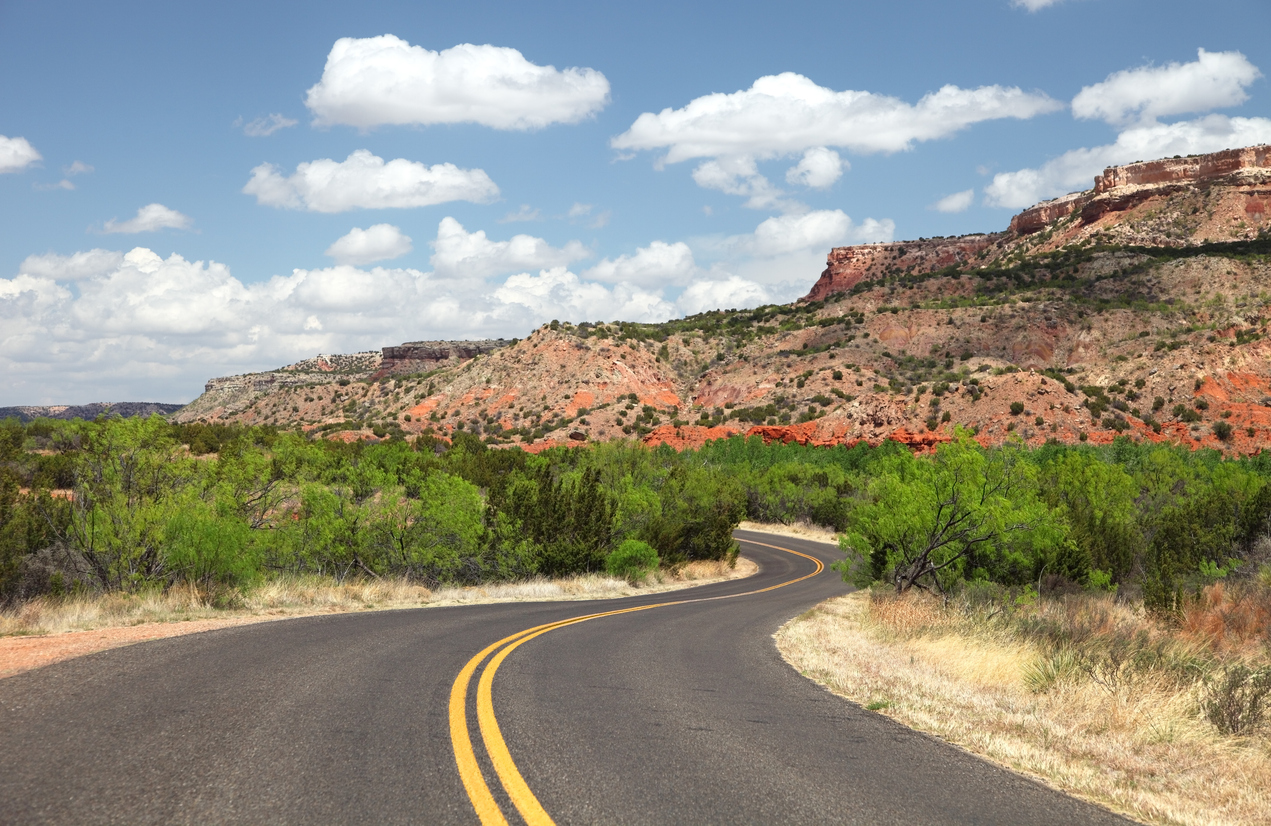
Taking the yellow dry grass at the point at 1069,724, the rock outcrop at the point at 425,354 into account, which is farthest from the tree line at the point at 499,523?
the rock outcrop at the point at 425,354

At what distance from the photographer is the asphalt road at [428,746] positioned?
4527mm

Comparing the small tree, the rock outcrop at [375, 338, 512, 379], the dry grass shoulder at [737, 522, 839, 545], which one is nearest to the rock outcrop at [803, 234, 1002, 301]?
the rock outcrop at [375, 338, 512, 379]

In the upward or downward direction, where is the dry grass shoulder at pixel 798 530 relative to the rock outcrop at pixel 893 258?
downward

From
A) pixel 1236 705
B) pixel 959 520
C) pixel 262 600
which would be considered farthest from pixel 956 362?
pixel 1236 705

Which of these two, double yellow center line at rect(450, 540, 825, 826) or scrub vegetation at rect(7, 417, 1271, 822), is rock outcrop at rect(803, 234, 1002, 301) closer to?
scrub vegetation at rect(7, 417, 1271, 822)

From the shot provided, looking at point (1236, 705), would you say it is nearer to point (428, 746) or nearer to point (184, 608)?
point (428, 746)

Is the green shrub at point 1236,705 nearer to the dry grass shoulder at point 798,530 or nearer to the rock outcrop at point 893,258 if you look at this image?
the dry grass shoulder at point 798,530

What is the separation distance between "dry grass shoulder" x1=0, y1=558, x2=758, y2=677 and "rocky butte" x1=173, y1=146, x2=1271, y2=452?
4680 cm

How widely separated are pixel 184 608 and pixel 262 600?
1642 millimetres

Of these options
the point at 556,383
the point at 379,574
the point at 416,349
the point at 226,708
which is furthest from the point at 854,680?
the point at 416,349

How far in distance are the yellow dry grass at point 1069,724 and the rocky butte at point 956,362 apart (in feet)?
179

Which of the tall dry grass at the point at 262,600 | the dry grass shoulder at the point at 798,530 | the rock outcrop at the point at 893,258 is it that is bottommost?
the dry grass shoulder at the point at 798,530

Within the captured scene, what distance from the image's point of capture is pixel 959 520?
677 inches

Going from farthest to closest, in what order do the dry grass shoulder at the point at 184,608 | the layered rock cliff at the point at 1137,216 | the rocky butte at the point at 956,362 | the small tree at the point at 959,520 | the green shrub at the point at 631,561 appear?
the layered rock cliff at the point at 1137,216 < the rocky butte at the point at 956,362 < the green shrub at the point at 631,561 < the small tree at the point at 959,520 < the dry grass shoulder at the point at 184,608
